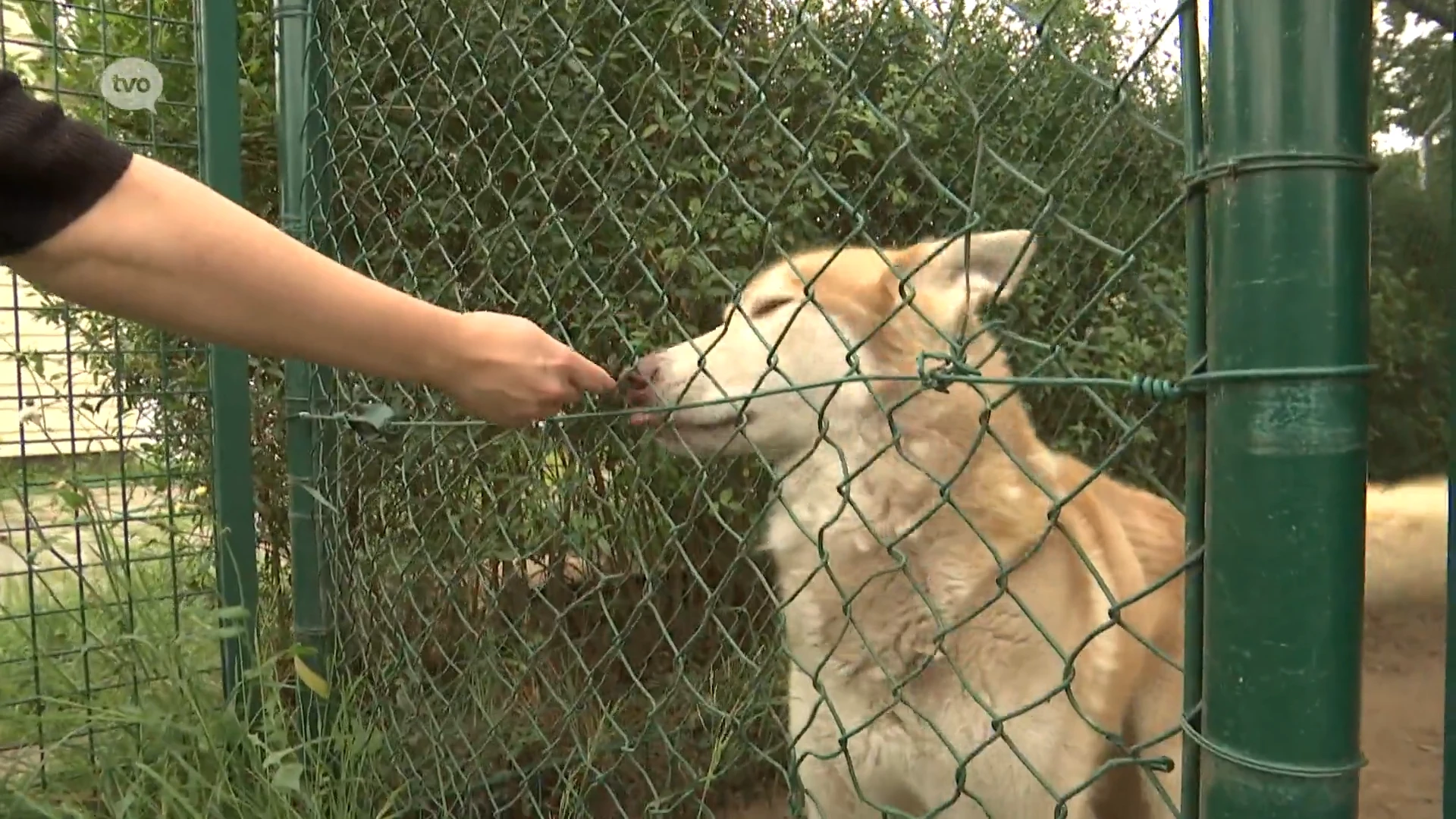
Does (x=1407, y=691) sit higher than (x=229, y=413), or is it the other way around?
(x=229, y=413)

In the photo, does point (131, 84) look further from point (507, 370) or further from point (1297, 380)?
point (1297, 380)

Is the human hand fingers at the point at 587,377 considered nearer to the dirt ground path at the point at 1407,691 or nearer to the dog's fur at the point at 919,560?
the dog's fur at the point at 919,560

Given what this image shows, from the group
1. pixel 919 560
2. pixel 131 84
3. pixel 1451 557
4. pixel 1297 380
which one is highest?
pixel 131 84

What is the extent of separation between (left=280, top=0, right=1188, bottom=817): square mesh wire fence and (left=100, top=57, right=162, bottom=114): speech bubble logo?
369 mm

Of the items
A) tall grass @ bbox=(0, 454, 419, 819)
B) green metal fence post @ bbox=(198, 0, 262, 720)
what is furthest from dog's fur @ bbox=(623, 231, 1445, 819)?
green metal fence post @ bbox=(198, 0, 262, 720)

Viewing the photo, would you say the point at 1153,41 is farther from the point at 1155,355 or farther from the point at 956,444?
the point at 1155,355

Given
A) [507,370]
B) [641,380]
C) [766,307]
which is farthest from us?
[766,307]

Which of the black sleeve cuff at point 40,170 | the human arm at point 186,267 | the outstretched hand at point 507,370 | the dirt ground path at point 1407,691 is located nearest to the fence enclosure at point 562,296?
the outstretched hand at point 507,370

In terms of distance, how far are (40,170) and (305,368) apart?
1.86 m

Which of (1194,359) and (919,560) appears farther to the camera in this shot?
(919,560)

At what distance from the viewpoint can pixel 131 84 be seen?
2.71m

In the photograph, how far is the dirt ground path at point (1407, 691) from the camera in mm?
896

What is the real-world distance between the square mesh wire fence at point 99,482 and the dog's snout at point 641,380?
4.50ft

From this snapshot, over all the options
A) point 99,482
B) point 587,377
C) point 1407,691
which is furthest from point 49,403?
point 1407,691
